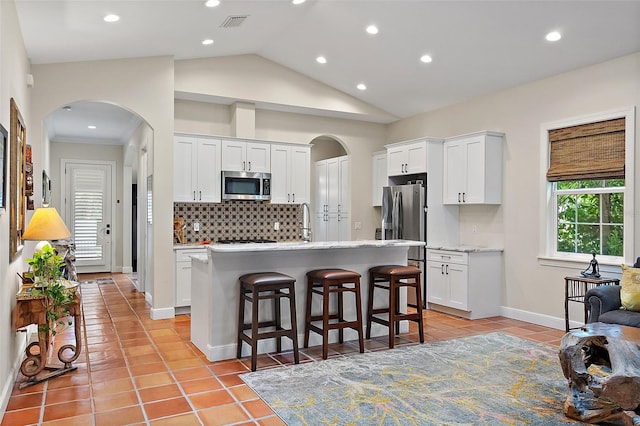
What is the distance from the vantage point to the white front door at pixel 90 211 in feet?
33.3

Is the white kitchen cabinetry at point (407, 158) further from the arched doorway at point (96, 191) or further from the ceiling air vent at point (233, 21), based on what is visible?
the arched doorway at point (96, 191)

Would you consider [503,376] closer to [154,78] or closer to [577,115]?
[577,115]

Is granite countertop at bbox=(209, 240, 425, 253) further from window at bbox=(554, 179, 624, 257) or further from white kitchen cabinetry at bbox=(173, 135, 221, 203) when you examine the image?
white kitchen cabinetry at bbox=(173, 135, 221, 203)

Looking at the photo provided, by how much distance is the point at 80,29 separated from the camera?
14.4ft

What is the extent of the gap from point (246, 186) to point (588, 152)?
426 cm

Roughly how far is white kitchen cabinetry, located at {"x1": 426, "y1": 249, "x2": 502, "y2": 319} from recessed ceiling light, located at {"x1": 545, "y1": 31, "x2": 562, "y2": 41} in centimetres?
252

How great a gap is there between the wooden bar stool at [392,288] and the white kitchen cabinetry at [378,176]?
10.4ft

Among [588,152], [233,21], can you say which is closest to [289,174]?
[233,21]

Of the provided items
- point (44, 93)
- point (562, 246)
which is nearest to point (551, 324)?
point (562, 246)

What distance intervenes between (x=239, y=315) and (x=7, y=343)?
1.71 m

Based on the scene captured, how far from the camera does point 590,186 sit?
17.3 ft

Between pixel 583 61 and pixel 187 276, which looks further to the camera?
pixel 187 276

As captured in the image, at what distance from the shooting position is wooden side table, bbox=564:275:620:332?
4621 millimetres

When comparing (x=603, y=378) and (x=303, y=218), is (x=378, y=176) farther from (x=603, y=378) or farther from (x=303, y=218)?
(x=603, y=378)
